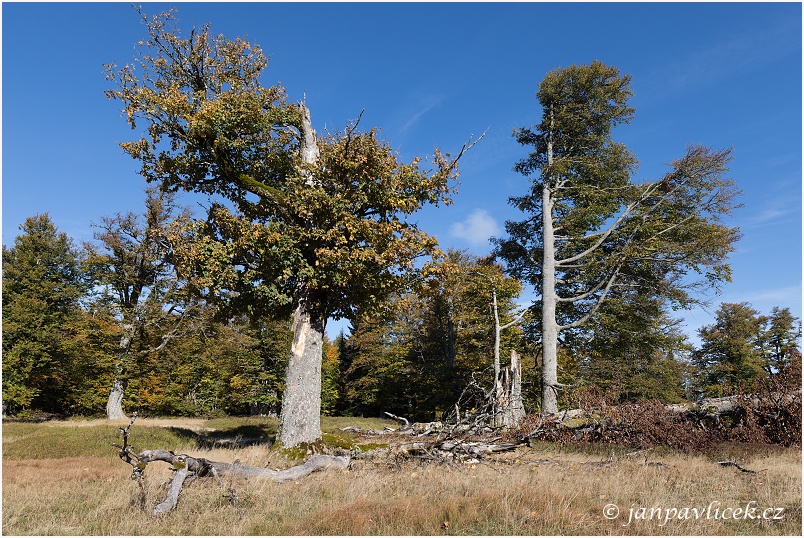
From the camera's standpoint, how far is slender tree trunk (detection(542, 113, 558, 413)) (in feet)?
61.2

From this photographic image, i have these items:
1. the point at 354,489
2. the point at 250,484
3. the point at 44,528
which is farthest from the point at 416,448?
the point at 44,528

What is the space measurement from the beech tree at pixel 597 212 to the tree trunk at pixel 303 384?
422 inches

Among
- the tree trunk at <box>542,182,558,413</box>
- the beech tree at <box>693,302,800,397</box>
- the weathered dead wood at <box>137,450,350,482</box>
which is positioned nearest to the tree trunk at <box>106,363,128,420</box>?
the weathered dead wood at <box>137,450,350,482</box>

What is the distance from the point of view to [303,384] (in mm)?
11836

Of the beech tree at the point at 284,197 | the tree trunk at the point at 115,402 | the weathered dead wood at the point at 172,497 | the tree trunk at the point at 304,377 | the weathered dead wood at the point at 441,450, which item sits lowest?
the tree trunk at the point at 115,402

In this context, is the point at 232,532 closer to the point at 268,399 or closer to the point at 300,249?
the point at 300,249

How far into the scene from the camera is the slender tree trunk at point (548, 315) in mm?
18641

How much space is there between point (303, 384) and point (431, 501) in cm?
646

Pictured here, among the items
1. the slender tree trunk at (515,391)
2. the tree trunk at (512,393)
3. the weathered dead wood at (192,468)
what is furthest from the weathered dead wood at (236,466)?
the slender tree trunk at (515,391)

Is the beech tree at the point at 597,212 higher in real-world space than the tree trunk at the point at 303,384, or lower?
higher

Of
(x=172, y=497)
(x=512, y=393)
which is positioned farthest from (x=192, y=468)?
(x=512, y=393)

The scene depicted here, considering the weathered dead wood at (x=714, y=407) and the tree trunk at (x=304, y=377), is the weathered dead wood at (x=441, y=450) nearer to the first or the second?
the tree trunk at (x=304, y=377)

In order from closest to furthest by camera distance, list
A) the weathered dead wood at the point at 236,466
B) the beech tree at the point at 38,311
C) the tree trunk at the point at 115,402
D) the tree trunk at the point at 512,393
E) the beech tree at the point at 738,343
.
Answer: the weathered dead wood at the point at 236,466
the tree trunk at the point at 512,393
the tree trunk at the point at 115,402
the beech tree at the point at 38,311
the beech tree at the point at 738,343

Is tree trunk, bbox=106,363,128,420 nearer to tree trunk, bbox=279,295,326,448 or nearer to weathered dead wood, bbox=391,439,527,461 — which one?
tree trunk, bbox=279,295,326,448
